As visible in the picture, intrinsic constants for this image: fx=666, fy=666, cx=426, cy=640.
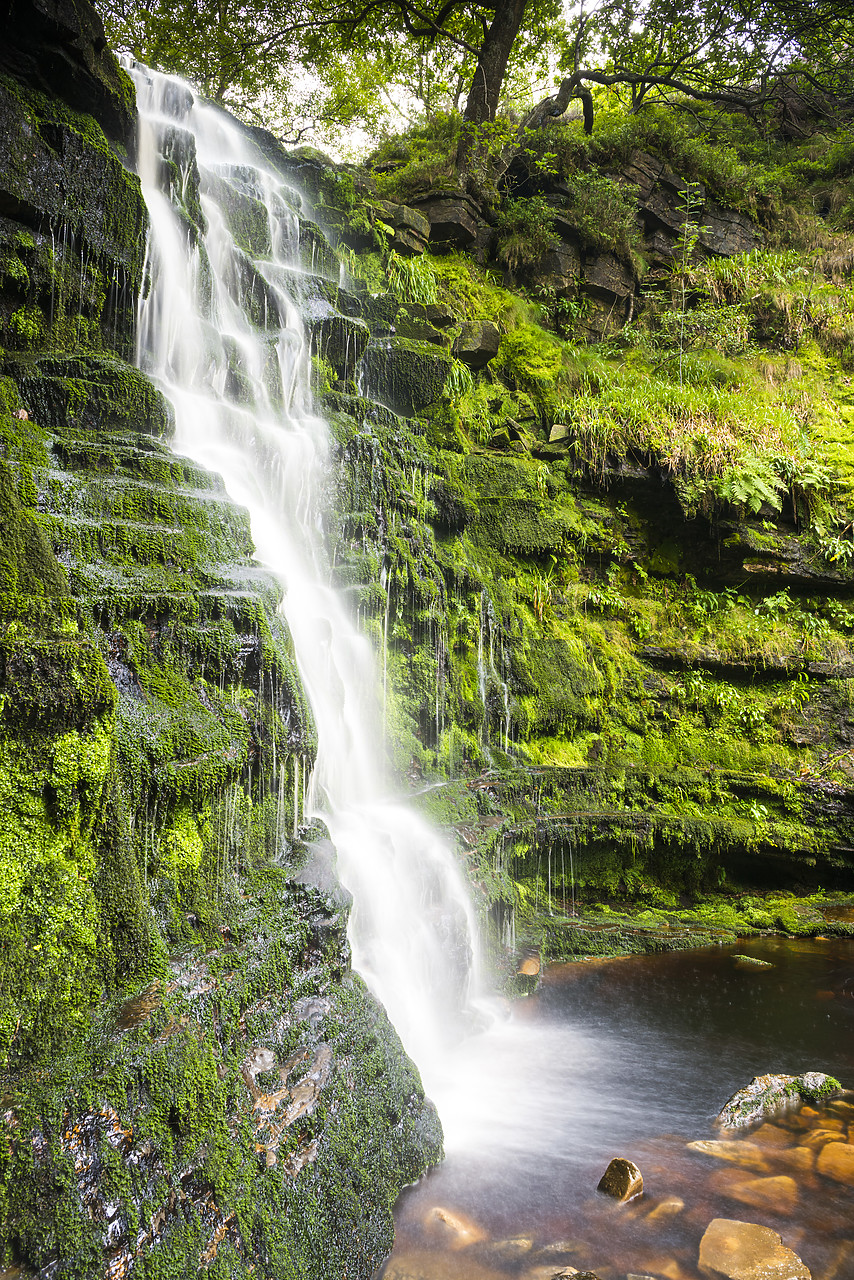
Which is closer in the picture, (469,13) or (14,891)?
(14,891)

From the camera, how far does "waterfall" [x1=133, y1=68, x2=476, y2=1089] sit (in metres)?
5.00

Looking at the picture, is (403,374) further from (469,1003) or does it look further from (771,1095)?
(771,1095)

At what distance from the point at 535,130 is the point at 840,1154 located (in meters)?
16.2

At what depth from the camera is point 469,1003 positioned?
5.68 meters

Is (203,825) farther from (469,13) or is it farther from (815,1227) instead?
(469,13)

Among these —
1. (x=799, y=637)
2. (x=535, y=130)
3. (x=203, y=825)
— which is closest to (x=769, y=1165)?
(x=203, y=825)

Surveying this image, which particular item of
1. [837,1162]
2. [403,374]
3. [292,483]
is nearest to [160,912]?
[837,1162]

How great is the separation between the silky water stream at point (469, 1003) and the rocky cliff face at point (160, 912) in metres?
0.70

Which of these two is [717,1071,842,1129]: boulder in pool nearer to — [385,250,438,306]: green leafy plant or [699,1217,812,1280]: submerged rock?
[699,1217,812,1280]: submerged rock

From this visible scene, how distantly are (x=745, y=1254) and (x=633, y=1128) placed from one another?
3.70 feet

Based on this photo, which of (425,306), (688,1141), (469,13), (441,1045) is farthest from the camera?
(469,13)

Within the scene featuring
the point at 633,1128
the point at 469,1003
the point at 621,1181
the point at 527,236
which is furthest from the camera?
the point at 527,236

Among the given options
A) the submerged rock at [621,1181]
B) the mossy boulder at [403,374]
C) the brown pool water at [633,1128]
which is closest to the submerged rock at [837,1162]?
the brown pool water at [633,1128]

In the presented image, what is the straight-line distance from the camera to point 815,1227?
342cm
